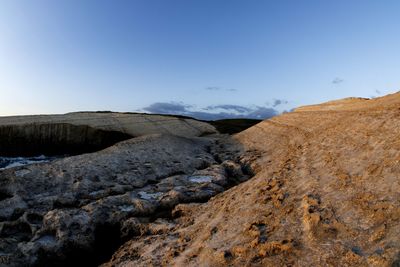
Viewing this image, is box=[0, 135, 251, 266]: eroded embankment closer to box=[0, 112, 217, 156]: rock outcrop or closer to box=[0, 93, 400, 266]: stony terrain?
box=[0, 93, 400, 266]: stony terrain

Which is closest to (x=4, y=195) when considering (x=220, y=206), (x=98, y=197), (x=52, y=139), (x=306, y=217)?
(x=98, y=197)

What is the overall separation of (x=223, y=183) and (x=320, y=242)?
738 cm

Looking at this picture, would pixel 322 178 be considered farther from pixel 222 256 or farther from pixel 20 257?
pixel 20 257

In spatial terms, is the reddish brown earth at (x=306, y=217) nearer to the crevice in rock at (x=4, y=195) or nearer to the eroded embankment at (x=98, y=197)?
the eroded embankment at (x=98, y=197)

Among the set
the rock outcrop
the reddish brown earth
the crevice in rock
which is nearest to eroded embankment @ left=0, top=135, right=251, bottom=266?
the crevice in rock

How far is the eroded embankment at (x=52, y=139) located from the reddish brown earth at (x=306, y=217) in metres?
20.9

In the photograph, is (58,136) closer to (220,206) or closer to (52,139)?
(52,139)

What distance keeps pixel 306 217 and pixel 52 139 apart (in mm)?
26556

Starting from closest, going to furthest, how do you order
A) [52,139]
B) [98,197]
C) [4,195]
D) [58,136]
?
[98,197], [4,195], [52,139], [58,136]

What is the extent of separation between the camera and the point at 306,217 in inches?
296

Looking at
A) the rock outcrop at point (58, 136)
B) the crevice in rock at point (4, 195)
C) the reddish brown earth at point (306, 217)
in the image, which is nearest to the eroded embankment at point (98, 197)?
the crevice in rock at point (4, 195)

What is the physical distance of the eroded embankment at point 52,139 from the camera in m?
29.1

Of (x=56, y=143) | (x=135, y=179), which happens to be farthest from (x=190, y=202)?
(x=56, y=143)

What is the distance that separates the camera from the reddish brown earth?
632cm
